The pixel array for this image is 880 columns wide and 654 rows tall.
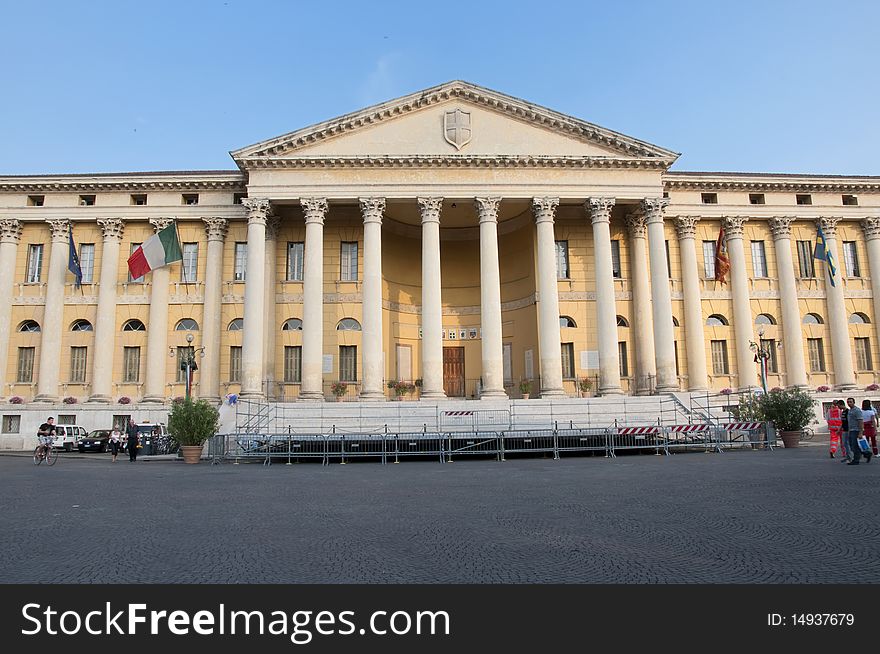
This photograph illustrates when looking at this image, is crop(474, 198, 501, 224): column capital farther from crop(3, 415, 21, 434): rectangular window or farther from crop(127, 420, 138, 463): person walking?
crop(3, 415, 21, 434): rectangular window

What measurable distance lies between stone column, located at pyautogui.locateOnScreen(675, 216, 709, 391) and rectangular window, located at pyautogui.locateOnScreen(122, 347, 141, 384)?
29.9 metres

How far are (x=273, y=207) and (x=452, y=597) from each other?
31786 mm

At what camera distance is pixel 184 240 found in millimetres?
37062

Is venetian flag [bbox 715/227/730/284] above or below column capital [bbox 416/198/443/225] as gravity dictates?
below

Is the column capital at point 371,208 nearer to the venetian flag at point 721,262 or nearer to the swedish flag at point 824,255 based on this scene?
the venetian flag at point 721,262

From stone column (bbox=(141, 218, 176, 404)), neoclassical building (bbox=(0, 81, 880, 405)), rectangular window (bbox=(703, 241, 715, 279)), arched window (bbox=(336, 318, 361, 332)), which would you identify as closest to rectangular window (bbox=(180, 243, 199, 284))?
neoclassical building (bbox=(0, 81, 880, 405))

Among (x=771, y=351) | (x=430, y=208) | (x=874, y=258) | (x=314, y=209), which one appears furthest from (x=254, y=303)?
(x=874, y=258)

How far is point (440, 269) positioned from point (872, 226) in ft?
84.8

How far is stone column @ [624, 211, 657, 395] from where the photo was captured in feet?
115

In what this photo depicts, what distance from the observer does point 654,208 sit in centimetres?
3375

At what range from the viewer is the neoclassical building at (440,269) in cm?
3281

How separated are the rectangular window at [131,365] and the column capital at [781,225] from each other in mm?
36933

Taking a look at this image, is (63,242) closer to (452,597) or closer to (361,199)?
(361,199)

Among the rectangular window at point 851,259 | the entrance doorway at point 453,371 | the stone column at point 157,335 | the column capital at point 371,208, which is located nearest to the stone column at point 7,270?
the stone column at point 157,335
